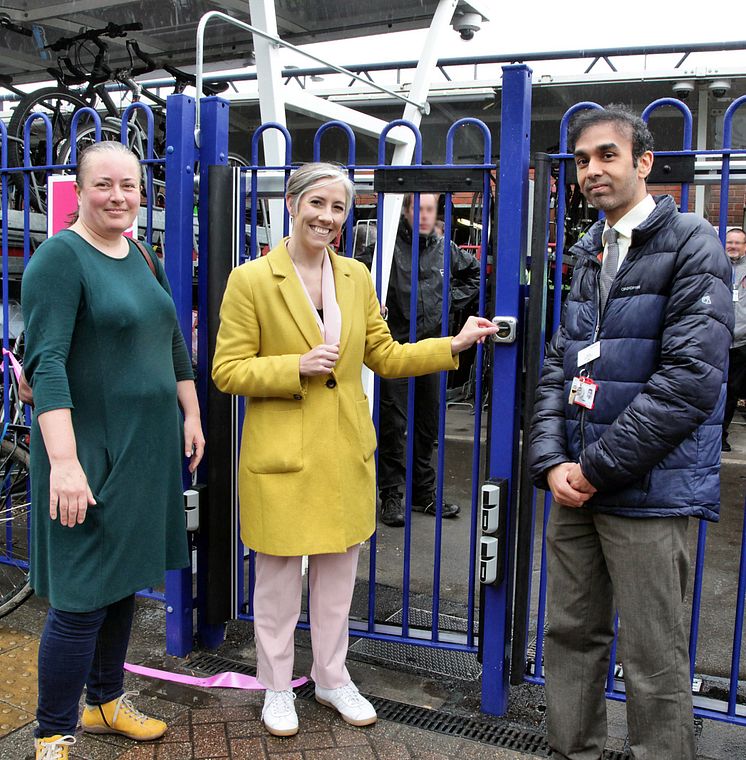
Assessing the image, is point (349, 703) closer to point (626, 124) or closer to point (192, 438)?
point (192, 438)

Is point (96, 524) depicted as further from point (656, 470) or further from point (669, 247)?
point (669, 247)

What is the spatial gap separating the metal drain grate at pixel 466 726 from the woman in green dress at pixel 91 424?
38.8 inches

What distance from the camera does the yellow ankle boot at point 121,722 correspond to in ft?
9.39

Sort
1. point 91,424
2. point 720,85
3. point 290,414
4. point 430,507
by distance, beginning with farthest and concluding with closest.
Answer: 1. point 720,85
2. point 430,507
3. point 290,414
4. point 91,424

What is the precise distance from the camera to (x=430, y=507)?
221 inches

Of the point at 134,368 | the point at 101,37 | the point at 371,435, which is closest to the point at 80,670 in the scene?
the point at 134,368

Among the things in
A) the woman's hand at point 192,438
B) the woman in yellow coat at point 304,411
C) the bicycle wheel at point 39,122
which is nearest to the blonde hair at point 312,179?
the woman in yellow coat at point 304,411

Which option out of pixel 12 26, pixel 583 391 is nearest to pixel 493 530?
pixel 583 391

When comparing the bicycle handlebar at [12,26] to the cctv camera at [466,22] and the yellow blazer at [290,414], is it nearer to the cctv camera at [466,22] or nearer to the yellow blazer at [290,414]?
the cctv camera at [466,22]

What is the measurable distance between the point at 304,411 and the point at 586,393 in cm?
97

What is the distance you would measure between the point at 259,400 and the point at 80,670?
102 cm

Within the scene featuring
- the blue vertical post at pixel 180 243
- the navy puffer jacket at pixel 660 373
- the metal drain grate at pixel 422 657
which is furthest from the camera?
the metal drain grate at pixel 422 657

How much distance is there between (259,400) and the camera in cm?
286

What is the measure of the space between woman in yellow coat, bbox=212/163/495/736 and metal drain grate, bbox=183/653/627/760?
0.16 meters
